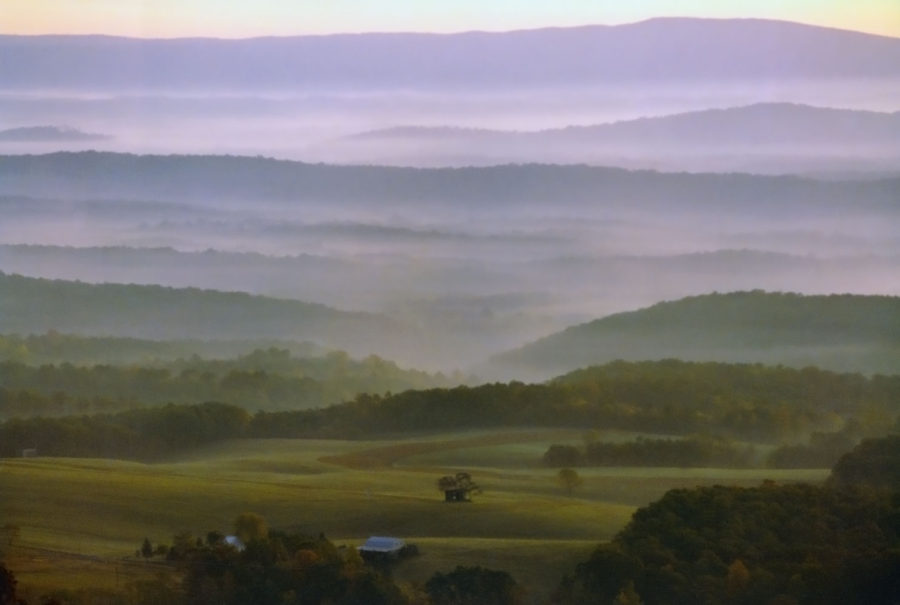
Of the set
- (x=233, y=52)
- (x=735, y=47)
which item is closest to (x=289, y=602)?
(x=233, y=52)

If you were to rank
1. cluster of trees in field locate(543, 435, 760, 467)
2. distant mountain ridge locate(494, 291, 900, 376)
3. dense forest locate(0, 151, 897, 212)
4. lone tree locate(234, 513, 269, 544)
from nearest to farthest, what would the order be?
lone tree locate(234, 513, 269, 544) < cluster of trees in field locate(543, 435, 760, 467) < distant mountain ridge locate(494, 291, 900, 376) < dense forest locate(0, 151, 897, 212)

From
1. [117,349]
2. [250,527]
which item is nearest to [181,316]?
[117,349]

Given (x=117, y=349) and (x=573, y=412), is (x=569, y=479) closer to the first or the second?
(x=573, y=412)

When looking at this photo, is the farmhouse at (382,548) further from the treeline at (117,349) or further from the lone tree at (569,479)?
the treeline at (117,349)

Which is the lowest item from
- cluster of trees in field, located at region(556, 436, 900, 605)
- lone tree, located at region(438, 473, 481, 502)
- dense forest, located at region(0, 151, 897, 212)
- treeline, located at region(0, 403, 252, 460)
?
cluster of trees in field, located at region(556, 436, 900, 605)

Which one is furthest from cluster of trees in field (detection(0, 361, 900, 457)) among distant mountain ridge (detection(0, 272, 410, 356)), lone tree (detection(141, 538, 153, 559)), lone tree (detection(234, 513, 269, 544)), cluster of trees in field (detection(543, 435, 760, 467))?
lone tree (detection(141, 538, 153, 559))

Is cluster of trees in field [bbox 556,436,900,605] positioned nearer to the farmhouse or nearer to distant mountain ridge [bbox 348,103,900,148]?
the farmhouse

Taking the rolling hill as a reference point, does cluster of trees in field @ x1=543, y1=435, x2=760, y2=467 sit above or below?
below
